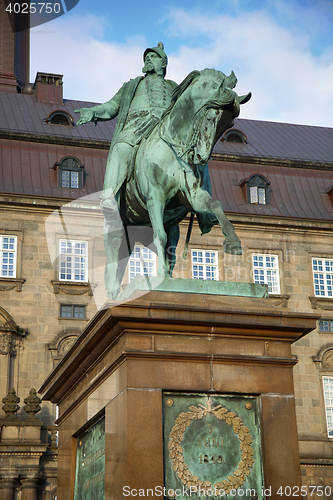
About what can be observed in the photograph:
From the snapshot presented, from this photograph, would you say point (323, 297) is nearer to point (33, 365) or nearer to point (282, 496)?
point (33, 365)

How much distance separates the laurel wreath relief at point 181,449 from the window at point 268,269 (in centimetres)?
2349

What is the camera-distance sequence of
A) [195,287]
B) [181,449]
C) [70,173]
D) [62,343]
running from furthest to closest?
[70,173] < [62,343] < [195,287] < [181,449]

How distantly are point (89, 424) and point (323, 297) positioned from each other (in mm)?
23934

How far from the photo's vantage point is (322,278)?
31625 mm

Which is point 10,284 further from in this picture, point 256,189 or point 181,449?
point 181,449

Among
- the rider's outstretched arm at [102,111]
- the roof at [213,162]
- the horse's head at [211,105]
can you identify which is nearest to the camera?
the horse's head at [211,105]

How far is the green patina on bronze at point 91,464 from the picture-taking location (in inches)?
305

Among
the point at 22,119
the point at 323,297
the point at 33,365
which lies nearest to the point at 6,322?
the point at 33,365

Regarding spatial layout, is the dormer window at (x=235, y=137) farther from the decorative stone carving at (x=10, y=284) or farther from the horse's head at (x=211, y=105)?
the horse's head at (x=211, y=105)

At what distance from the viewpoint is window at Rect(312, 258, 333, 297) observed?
1241 inches

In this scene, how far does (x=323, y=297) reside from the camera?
3130 cm

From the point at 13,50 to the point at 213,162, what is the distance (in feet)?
47.4

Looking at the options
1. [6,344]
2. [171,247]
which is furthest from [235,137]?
[171,247]

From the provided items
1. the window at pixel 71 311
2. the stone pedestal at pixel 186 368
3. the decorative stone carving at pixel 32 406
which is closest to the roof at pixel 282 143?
the window at pixel 71 311
